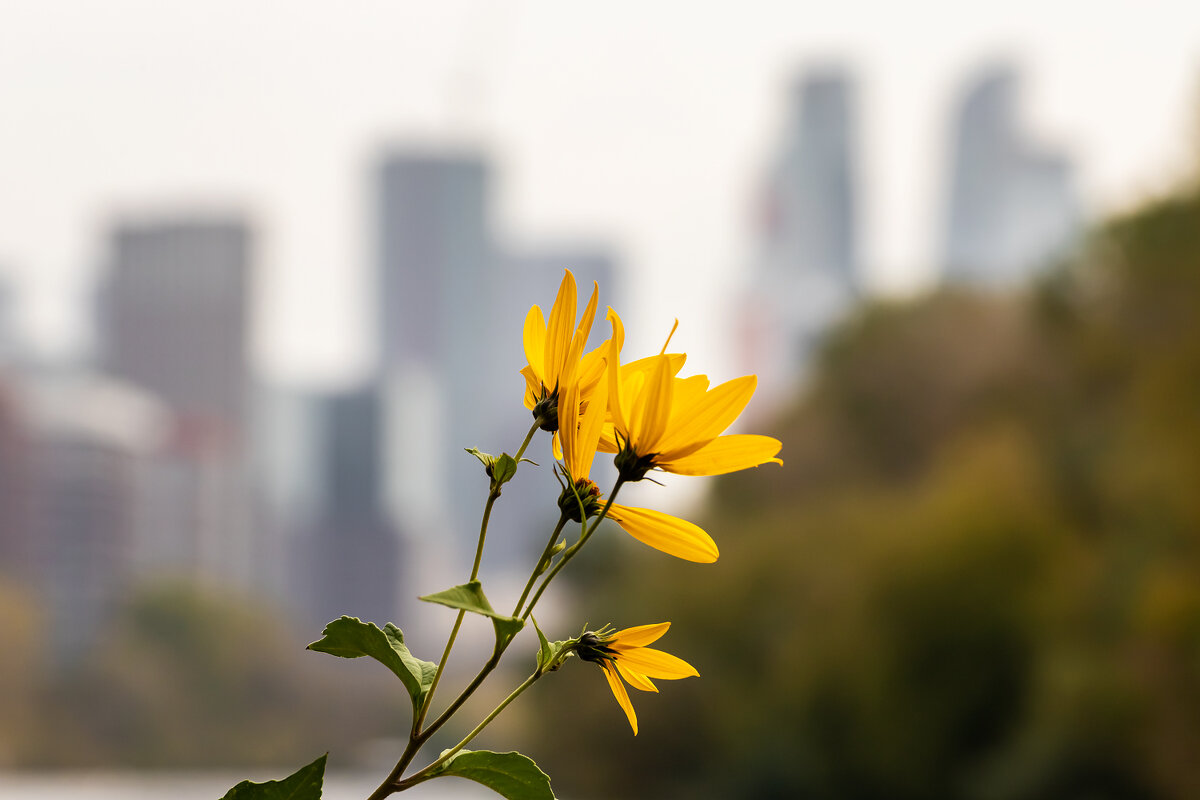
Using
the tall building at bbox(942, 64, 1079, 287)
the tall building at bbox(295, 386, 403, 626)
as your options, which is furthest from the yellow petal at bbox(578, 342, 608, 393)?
the tall building at bbox(942, 64, 1079, 287)

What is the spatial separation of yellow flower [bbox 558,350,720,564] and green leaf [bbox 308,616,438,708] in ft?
0.24

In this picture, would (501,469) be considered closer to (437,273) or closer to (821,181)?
(821,181)

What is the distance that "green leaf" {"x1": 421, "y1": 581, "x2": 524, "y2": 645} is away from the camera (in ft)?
1.04

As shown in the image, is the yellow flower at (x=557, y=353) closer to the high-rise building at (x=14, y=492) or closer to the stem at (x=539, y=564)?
the stem at (x=539, y=564)

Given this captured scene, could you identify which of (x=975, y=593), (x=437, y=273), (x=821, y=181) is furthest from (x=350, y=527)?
(x=975, y=593)

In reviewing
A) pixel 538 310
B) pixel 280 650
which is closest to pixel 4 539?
pixel 280 650

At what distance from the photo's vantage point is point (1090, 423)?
37.5 ft

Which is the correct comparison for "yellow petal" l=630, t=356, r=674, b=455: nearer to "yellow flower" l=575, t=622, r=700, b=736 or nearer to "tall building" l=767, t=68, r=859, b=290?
"yellow flower" l=575, t=622, r=700, b=736

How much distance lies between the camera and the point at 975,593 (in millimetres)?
9625

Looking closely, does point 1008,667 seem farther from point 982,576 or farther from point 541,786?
point 541,786

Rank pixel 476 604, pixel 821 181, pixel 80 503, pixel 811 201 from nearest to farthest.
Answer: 1. pixel 476 604
2. pixel 80 503
3. pixel 821 181
4. pixel 811 201

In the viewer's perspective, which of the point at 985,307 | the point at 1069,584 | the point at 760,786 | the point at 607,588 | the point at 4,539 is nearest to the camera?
the point at 1069,584

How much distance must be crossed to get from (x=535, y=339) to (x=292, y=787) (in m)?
0.17

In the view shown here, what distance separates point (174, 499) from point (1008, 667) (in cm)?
4413
